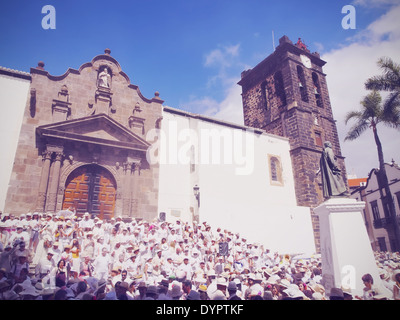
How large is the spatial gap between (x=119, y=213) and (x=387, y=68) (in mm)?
16319

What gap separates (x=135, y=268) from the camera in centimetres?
784

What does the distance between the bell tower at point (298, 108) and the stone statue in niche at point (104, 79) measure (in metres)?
13.2

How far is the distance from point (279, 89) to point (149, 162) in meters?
13.6

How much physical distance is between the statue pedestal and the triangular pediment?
31.8ft

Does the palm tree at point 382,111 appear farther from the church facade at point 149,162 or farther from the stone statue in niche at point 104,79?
the stone statue in niche at point 104,79

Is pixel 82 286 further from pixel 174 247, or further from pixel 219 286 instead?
pixel 174 247

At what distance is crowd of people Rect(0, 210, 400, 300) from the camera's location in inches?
209

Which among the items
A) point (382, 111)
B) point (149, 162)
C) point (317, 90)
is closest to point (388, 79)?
point (382, 111)

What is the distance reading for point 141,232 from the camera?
10242mm

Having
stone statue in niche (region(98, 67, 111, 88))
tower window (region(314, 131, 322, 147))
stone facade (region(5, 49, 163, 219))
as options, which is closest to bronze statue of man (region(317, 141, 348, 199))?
stone facade (region(5, 49, 163, 219))

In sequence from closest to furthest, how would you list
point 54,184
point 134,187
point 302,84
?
1. point 54,184
2. point 134,187
3. point 302,84

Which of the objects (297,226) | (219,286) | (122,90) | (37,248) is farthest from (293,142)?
(37,248)

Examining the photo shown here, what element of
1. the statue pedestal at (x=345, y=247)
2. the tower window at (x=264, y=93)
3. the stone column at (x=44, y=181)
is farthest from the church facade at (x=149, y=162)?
the statue pedestal at (x=345, y=247)

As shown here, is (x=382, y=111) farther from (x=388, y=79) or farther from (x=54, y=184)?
(x=54, y=184)
